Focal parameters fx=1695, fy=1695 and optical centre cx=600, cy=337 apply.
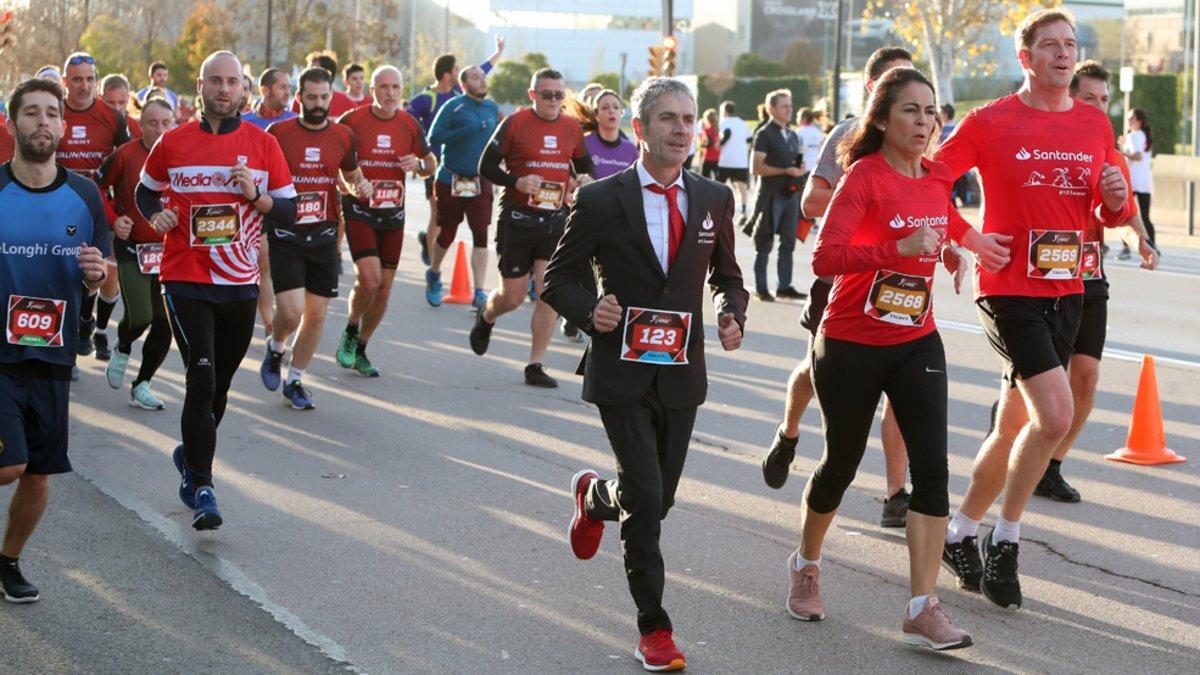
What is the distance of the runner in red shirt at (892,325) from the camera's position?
5430mm

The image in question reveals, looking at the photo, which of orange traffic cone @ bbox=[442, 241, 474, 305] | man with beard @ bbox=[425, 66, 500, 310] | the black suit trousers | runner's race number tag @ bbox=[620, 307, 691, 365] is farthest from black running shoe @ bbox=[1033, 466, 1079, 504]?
orange traffic cone @ bbox=[442, 241, 474, 305]

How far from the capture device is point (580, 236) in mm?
5398

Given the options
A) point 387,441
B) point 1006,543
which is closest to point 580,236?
point 1006,543

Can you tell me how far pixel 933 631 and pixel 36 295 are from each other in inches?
127

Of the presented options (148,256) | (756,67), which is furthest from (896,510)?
(756,67)

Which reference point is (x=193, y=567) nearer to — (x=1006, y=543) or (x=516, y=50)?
(x=1006, y=543)

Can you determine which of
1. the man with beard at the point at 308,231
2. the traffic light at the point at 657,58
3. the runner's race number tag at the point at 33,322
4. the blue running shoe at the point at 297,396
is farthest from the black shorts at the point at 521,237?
the traffic light at the point at 657,58

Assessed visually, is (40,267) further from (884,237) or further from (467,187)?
(467,187)

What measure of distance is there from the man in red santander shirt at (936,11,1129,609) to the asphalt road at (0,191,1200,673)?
16.6 inches

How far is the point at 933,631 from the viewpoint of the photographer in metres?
5.32

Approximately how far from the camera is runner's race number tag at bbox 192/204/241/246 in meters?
7.36

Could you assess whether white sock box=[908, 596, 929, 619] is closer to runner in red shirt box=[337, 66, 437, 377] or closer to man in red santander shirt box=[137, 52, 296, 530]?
man in red santander shirt box=[137, 52, 296, 530]

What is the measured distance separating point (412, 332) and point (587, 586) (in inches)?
300

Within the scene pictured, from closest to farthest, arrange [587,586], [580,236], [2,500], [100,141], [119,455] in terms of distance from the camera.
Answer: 1. [580,236]
2. [587,586]
3. [2,500]
4. [119,455]
5. [100,141]
